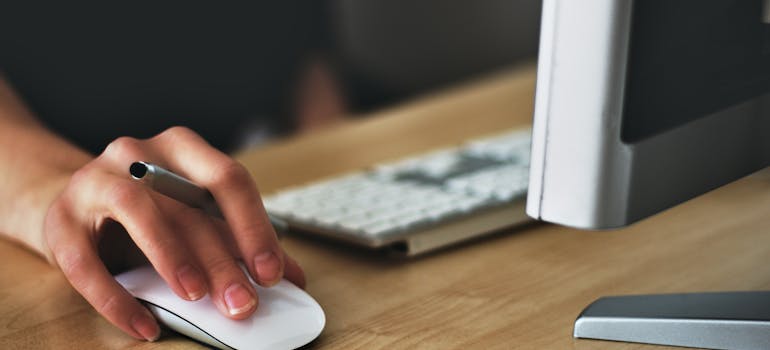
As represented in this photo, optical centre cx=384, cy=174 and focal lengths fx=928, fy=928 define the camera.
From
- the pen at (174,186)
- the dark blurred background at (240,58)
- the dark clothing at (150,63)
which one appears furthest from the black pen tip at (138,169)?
the dark blurred background at (240,58)

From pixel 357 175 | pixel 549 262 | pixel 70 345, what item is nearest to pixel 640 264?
pixel 549 262

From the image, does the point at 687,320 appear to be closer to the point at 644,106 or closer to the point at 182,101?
the point at 644,106

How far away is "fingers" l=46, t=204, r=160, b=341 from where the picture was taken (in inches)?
22.1

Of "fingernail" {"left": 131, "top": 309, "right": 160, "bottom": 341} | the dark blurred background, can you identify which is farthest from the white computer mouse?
the dark blurred background

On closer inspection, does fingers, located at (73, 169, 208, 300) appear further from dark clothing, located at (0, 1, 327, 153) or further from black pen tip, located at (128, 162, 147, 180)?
dark clothing, located at (0, 1, 327, 153)

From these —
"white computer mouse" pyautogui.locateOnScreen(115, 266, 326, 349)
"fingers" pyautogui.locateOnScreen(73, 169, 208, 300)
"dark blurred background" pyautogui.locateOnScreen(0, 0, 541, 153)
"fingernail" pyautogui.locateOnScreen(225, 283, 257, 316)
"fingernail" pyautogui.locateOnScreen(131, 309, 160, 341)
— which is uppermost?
"fingers" pyautogui.locateOnScreen(73, 169, 208, 300)

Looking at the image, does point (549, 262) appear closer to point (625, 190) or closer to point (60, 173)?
point (625, 190)

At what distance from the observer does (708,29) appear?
0.48 metres

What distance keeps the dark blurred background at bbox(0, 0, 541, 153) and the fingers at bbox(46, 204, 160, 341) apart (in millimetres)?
913

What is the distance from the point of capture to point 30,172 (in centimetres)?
75

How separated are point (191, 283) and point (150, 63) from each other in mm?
1195

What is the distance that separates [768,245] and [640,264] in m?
0.11

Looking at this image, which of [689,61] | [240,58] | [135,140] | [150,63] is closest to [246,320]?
[135,140]

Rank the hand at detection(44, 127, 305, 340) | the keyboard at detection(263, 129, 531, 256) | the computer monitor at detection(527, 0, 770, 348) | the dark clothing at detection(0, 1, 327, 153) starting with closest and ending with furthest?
the computer monitor at detection(527, 0, 770, 348) < the hand at detection(44, 127, 305, 340) < the keyboard at detection(263, 129, 531, 256) < the dark clothing at detection(0, 1, 327, 153)
